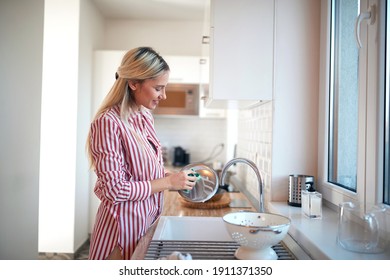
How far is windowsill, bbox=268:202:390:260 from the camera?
0.75 metres

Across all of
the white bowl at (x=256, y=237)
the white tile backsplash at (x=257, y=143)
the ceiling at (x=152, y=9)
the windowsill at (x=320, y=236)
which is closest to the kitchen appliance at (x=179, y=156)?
the white tile backsplash at (x=257, y=143)

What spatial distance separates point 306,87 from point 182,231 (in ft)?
2.27

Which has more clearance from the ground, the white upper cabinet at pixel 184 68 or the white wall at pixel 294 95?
the white upper cabinet at pixel 184 68

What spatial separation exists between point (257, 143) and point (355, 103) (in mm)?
608

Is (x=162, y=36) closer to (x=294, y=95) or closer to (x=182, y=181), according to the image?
(x=294, y=95)

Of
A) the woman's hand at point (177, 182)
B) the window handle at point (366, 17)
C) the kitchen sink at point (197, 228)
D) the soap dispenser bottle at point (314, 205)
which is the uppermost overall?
the window handle at point (366, 17)

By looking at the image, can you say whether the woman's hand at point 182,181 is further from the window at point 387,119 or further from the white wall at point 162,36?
the white wall at point 162,36

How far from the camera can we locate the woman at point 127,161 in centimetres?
92

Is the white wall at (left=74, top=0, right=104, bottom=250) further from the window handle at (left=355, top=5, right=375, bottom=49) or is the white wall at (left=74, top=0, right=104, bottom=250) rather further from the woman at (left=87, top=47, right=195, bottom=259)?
the window handle at (left=355, top=5, right=375, bottom=49)

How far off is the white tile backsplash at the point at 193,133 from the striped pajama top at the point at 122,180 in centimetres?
214

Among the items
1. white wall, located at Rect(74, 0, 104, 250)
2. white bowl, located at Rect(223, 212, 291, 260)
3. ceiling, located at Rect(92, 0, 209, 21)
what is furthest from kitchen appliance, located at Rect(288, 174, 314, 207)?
ceiling, located at Rect(92, 0, 209, 21)
